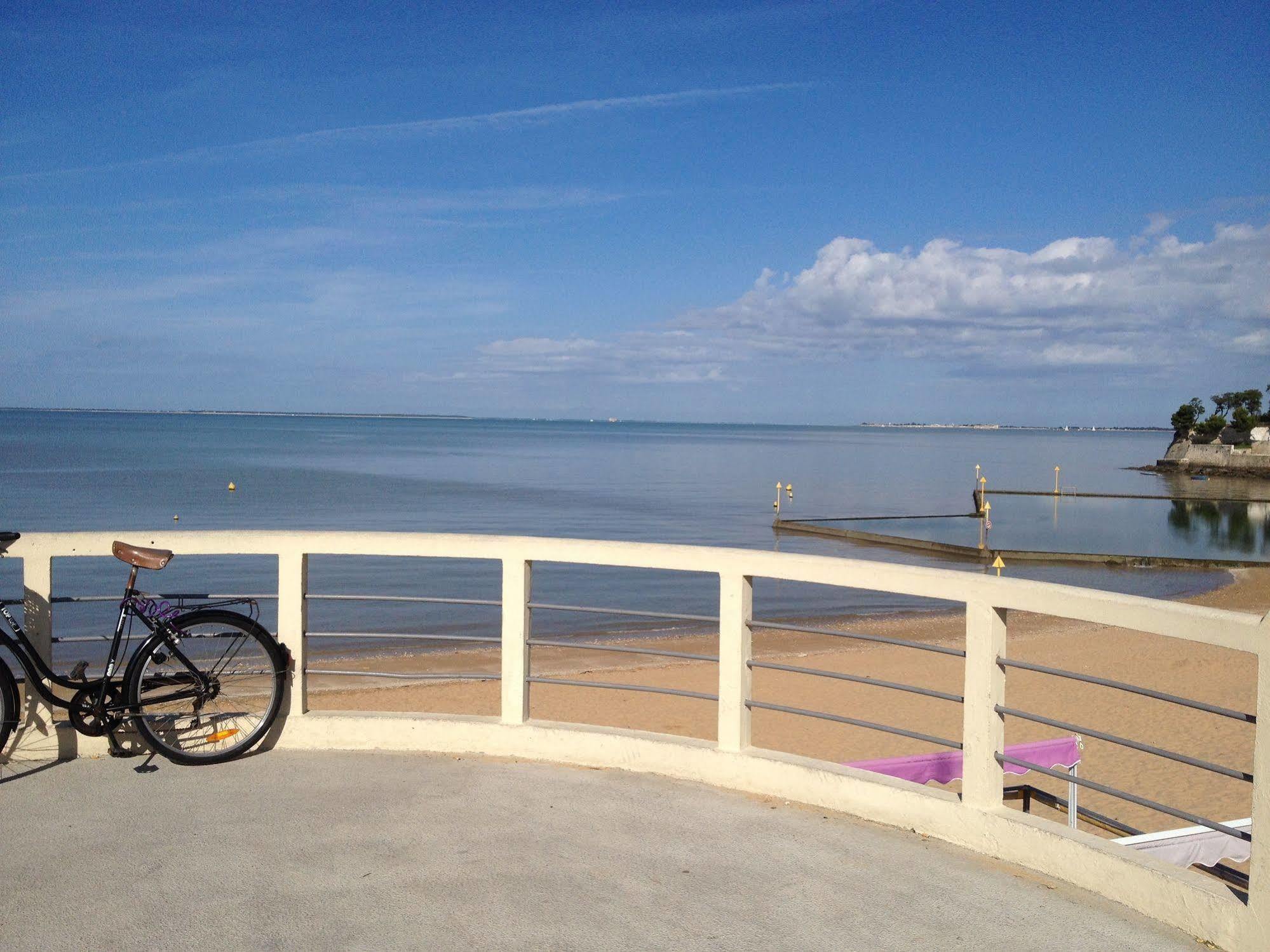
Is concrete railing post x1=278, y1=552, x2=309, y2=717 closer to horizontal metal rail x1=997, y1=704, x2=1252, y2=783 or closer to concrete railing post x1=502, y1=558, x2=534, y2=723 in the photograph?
concrete railing post x1=502, y1=558, x2=534, y2=723

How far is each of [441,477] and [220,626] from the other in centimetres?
6956

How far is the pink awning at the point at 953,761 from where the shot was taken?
710cm

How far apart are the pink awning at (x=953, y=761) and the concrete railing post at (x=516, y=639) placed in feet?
9.42

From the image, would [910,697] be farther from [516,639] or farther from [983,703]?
[983,703]

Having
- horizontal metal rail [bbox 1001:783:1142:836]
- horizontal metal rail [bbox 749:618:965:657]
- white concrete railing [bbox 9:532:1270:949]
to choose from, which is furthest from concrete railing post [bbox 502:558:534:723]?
horizontal metal rail [bbox 1001:783:1142:836]

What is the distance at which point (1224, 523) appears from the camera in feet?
178

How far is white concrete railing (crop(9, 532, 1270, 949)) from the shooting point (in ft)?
11.1

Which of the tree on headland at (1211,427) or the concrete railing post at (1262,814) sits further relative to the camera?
the tree on headland at (1211,427)

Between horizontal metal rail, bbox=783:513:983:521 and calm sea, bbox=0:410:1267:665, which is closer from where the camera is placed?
calm sea, bbox=0:410:1267:665

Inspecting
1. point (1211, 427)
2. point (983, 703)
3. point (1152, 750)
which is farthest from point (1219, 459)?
point (1152, 750)

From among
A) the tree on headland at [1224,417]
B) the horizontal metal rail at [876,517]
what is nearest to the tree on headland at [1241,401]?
the tree on headland at [1224,417]

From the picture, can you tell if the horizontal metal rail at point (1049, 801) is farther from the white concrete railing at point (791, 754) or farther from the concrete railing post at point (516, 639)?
the concrete railing post at point (516, 639)

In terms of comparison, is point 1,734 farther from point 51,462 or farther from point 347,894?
point 51,462

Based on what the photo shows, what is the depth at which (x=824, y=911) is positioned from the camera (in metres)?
3.49
